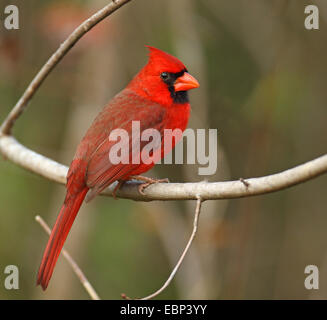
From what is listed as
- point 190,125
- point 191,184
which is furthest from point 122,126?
point 190,125

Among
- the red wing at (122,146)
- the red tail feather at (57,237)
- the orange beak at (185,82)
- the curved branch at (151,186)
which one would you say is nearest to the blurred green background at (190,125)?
the orange beak at (185,82)

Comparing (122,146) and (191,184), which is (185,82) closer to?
(122,146)

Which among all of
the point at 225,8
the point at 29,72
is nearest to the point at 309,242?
the point at 225,8

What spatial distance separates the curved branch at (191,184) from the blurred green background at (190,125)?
1300mm

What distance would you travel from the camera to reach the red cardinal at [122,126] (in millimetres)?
3029

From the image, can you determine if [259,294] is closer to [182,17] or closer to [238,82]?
[238,82]

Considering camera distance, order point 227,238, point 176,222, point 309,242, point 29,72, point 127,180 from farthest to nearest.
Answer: point 29,72, point 309,242, point 176,222, point 227,238, point 127,180

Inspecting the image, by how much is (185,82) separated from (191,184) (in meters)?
1.05

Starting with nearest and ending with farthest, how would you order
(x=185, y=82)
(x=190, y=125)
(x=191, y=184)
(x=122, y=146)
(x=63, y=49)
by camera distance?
(x=191, y=184) < (x=63, y=49) < (x=122, y=146) < (x=185, y=82) < (x=190, y=125)

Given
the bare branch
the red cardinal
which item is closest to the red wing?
the red cardinal

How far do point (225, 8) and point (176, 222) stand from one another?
188 centimetres

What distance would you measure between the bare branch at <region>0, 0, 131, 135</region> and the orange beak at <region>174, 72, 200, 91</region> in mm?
799

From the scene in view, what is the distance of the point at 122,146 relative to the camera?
3.25 metres

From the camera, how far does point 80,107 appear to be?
16.4ft
